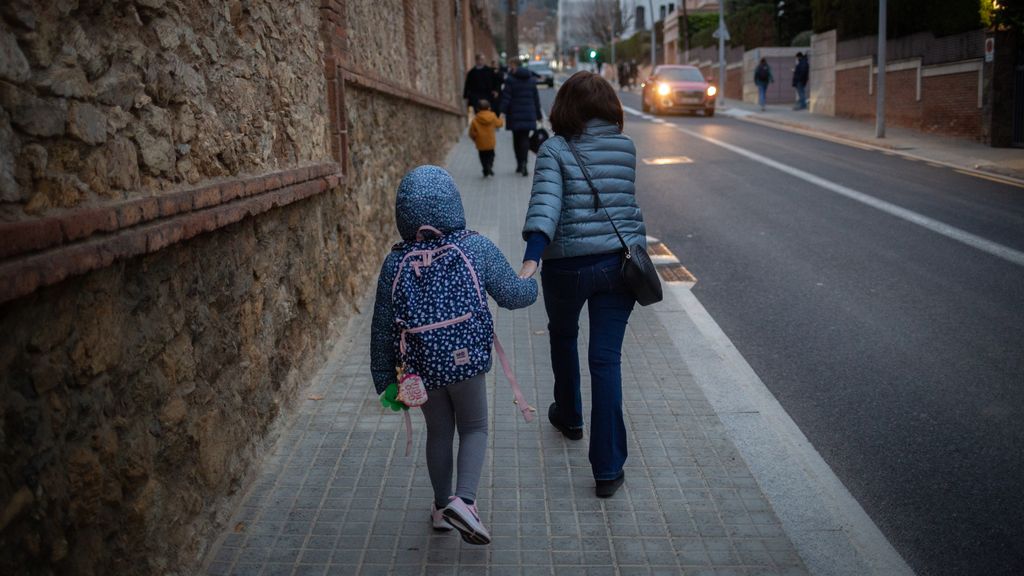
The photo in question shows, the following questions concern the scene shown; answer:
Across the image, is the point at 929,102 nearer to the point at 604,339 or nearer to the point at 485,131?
the point at 485,131

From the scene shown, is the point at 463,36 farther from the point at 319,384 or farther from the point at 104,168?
the point at 104,168

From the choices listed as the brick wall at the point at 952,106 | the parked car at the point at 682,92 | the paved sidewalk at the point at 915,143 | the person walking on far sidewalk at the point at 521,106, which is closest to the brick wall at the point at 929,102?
the brick wall at the point at 952,106

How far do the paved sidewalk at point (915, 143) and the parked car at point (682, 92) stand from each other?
151cm

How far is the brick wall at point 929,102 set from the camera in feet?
71.7

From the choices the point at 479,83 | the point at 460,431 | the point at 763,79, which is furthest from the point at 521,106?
the point at 763,79

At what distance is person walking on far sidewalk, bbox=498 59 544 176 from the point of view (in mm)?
16484

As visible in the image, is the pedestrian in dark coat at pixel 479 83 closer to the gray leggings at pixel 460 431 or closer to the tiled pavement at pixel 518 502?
the tiled pavement at pixel 518 502

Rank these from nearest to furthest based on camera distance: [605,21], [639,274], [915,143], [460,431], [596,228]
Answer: [460,431] < [639,274] < [596,228] < [915,143] < [605,21]

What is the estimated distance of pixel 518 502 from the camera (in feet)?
14.5

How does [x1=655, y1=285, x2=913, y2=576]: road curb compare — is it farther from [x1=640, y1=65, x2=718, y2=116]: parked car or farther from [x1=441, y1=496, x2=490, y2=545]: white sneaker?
[x1=640, y1=65, x2=718, y2=116]: parked car

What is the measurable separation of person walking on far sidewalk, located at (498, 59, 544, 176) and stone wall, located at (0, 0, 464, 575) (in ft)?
33.4

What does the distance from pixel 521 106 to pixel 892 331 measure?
1026 centimetres

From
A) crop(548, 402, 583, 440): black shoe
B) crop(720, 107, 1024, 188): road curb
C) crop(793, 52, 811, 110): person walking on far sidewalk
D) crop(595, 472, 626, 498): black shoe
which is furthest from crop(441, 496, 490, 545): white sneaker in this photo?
crop(793, 52, 811, 110): person walking on far sidewalk

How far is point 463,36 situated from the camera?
1180 inches
